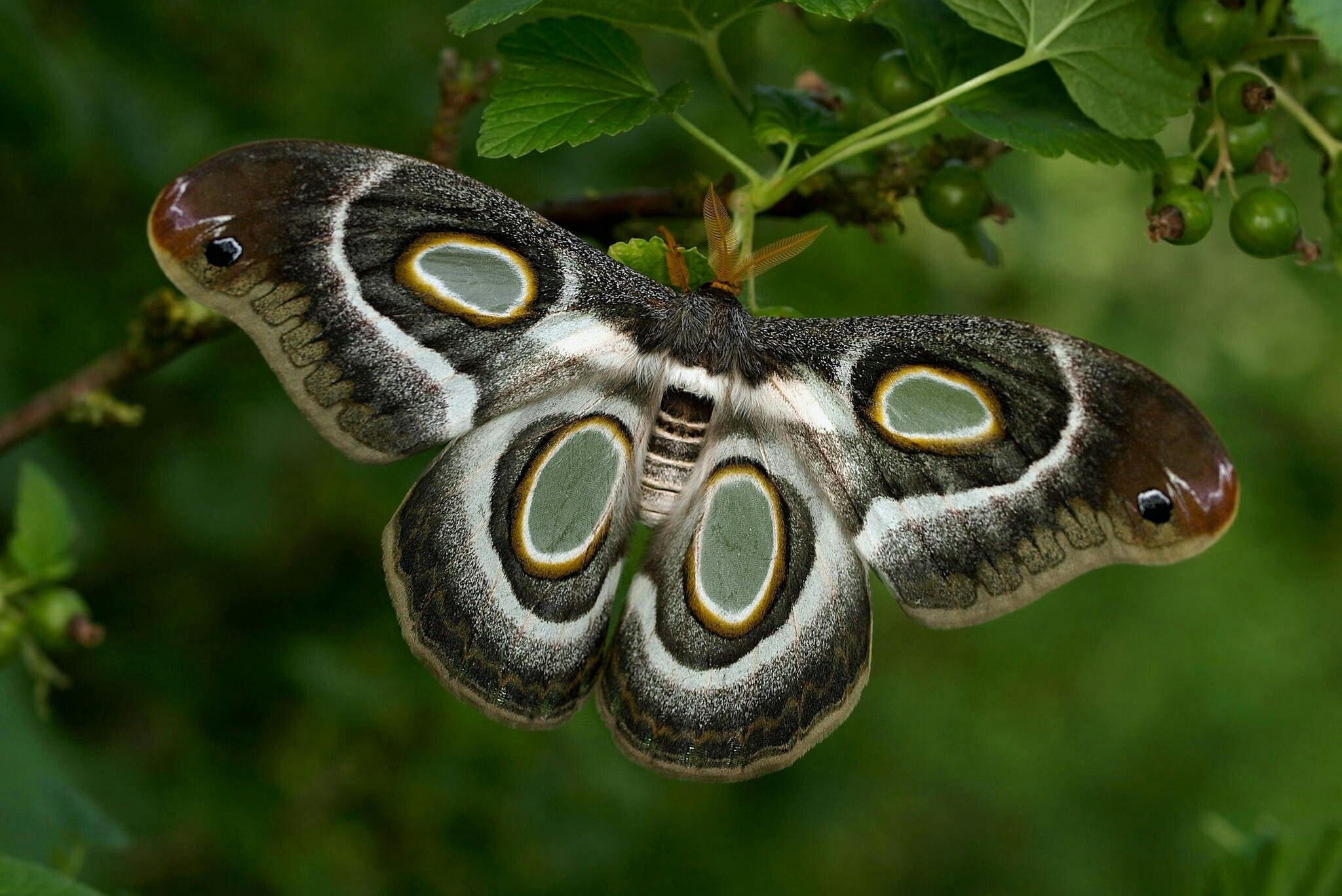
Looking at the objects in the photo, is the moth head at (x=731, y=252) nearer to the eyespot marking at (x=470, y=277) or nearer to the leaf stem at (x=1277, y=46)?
the eyespot marking at (x=470, y=277)

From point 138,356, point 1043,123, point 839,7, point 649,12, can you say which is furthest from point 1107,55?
point 138,356

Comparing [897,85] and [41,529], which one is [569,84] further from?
[41,529]

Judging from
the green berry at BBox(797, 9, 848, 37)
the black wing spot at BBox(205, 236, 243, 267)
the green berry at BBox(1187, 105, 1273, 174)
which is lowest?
the green berry at BBox(1187, 105, 1273, 174)

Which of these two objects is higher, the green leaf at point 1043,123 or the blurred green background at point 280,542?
the green leaf at point 1043,123

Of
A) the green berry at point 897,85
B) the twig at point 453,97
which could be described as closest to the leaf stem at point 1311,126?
the green berry at point 897,85

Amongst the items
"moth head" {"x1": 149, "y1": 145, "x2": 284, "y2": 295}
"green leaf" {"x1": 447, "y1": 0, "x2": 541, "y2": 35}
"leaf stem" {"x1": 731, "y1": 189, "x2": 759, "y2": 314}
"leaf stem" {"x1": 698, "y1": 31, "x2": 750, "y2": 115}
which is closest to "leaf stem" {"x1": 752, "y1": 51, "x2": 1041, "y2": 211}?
"leaf stem" {"x1": 731, "y1": 189, "x2": 759, "y2": 314}

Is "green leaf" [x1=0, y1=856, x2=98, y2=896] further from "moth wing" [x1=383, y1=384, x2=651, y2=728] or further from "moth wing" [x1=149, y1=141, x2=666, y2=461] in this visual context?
"moth wing" [x1=149, y1=141, x2=666, y2=461]
